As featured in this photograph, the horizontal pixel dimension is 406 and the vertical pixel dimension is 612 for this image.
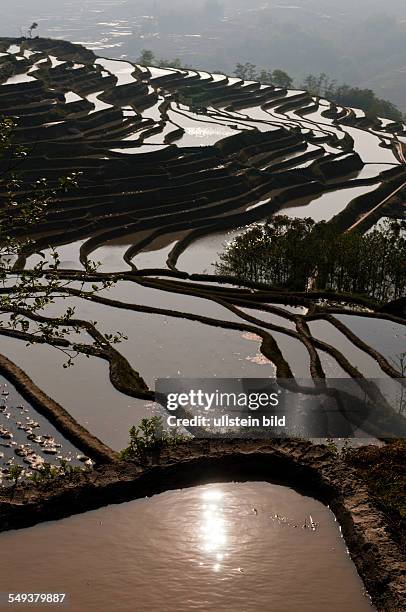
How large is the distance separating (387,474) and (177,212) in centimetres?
2893

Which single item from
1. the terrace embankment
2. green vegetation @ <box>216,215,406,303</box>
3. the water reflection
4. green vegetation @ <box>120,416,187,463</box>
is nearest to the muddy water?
the water reflection

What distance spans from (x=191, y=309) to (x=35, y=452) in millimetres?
11094

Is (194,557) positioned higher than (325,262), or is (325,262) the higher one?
(325,262)

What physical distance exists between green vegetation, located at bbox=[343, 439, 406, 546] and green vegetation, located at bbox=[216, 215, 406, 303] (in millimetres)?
14787

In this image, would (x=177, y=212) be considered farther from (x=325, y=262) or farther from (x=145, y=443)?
(x=145, y=443)

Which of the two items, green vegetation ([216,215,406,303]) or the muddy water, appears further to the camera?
green vegetation ([216,215,406,303])

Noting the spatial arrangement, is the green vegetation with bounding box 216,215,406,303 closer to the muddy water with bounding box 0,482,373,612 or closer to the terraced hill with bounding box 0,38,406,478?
the terraced hill with bounding box 0,38,406,478

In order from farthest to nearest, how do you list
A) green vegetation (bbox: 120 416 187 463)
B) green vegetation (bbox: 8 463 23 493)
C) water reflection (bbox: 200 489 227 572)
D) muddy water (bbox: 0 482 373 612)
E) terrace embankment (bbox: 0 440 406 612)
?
green vegetation (bbox: 120 416 187 463), green vegetation (bbox: 8 463 23 493), water reflection (bbox: 200 489 227 572), terrace embankment (bbox: 0 440 406 612), muddy water (bbox: 0 482 373 612)

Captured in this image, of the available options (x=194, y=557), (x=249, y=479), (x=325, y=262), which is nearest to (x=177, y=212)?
(x=325, y=262)

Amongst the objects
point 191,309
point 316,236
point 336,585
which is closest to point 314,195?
point 316,236

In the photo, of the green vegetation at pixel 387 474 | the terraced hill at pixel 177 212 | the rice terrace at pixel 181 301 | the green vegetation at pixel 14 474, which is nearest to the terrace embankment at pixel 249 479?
the rice terrace at pixel 181 301

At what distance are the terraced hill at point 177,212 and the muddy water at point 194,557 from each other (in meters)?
3.36

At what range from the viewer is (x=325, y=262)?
30188 millimetres

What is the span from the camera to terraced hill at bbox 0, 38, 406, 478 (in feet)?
67.2
